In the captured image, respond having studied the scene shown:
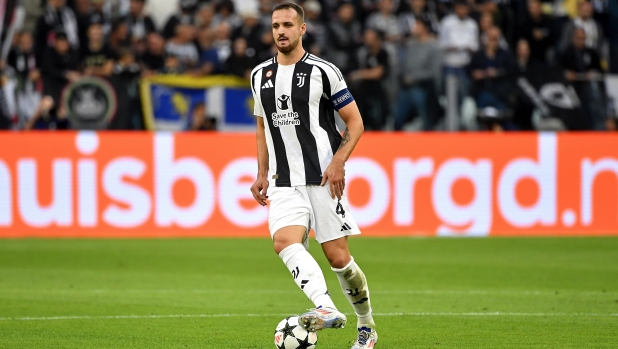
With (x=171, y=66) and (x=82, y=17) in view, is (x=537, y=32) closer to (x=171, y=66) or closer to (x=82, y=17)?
(x=171, y=66)

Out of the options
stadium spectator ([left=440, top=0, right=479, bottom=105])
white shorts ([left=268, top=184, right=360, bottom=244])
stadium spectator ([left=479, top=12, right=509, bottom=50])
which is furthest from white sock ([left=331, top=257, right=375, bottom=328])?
stadium spectator ([left=479, top=12, right=509, bottom=50])

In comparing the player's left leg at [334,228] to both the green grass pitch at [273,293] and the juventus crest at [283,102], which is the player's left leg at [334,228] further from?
the green grass pitch at [273,293]

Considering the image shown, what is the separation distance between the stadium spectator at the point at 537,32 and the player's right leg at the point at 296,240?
13841 mm

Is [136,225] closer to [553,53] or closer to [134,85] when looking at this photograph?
[134,85]

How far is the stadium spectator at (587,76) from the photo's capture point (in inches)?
732

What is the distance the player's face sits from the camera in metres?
6.78

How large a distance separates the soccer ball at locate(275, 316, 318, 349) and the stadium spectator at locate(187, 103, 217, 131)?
11.4 meters

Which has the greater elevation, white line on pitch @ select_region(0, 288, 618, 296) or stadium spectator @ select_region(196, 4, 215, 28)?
stadium spectator @ select_region(196, 4, 215, 28)

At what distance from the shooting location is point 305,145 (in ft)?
22.7

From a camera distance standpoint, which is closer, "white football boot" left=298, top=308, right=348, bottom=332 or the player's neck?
"white football boot" left=298, top=308, right=348, bottom=332

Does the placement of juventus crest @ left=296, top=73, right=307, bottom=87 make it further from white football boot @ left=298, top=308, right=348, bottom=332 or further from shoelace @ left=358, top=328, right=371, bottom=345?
shoelace @ left=358, top=328, right=371, bottom=345

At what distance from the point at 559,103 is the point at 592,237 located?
9.70ft

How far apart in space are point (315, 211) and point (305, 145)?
0.43 metres

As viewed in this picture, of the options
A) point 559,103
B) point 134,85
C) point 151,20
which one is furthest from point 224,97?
point 559,103
